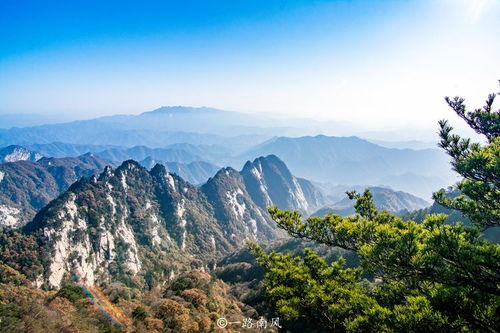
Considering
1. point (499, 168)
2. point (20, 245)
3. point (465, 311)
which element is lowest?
point (20, 245)

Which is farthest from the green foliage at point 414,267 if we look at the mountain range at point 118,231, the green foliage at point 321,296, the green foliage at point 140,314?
the mountain range at point 118,231

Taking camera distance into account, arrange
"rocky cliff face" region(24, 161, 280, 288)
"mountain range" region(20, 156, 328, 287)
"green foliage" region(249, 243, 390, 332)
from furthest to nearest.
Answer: "rocky cliff face" region(24, 161, 280, 288) → "mountain range" region(20, 156, 328, 287) → "green foliage" region(249, 243, 390, 332)

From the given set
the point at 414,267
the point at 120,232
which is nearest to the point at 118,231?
the point at 120,232

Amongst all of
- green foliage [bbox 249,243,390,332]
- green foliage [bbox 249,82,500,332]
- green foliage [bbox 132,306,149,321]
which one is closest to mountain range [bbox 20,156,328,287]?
green foliage [bbox 132,306,149,321]

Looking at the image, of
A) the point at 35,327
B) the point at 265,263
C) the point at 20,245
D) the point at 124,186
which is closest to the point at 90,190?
the point at 124,186

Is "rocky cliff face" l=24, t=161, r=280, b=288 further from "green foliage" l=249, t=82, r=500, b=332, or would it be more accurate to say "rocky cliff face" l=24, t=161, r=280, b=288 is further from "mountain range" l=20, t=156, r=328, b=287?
"green foliage" l=249, t=82, r=500, b=332

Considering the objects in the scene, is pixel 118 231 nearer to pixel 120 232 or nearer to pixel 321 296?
pixel 120 232

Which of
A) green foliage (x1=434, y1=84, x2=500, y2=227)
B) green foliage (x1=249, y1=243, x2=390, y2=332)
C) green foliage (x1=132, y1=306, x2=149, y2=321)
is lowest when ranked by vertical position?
green foliage (x1=132, y1=306, x2=149, y2=321)

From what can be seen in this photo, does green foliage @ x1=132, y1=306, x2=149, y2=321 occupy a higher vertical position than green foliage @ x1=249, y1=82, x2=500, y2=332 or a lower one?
lower

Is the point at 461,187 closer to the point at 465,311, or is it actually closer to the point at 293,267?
the point at 465,311
